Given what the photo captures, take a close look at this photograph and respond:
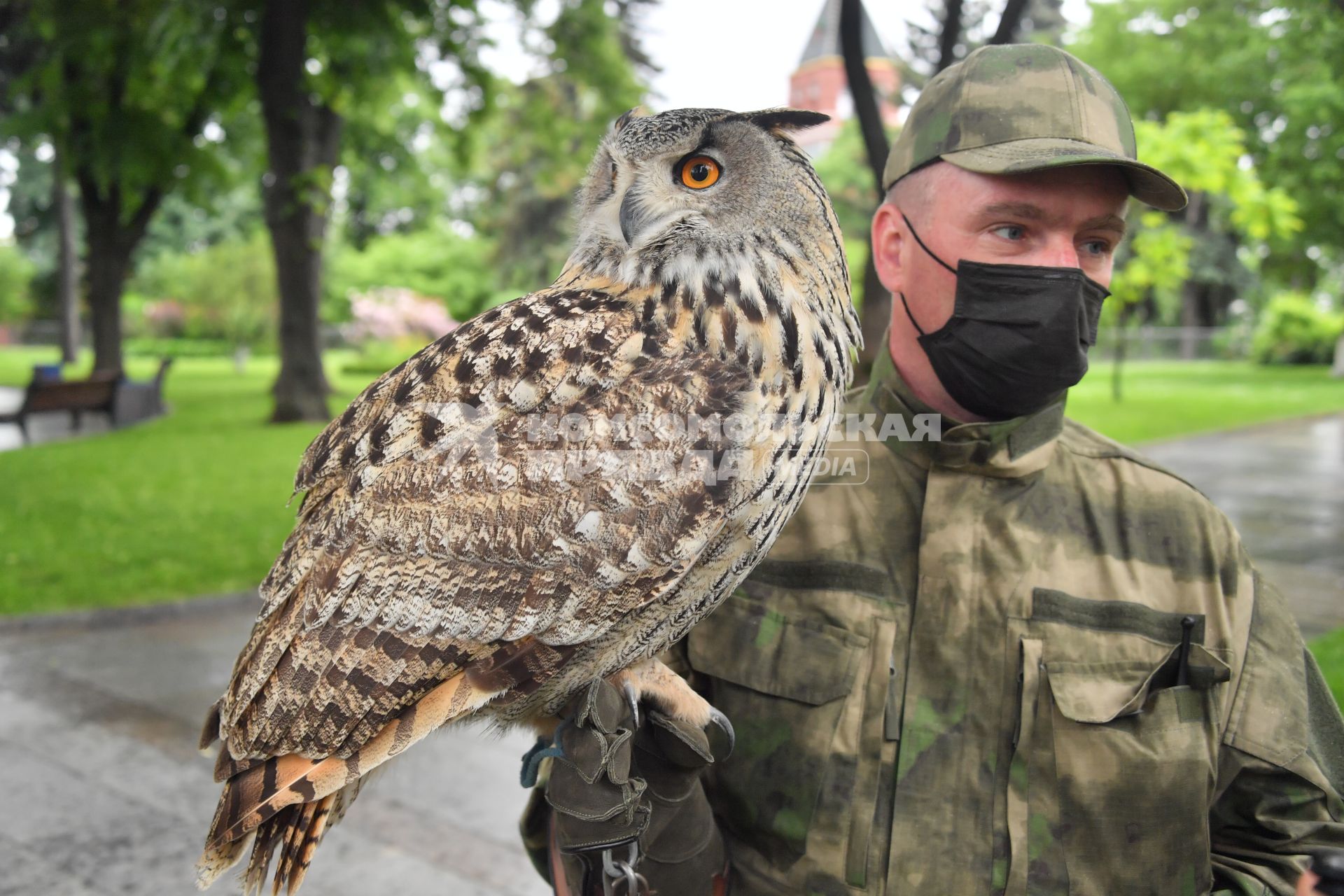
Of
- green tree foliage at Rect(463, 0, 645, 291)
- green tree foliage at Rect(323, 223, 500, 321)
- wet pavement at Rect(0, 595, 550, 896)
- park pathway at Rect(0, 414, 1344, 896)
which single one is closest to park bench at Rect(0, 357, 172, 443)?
green tree foliage at Rect(463, 0, 645, 291)

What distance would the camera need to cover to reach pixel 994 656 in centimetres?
199

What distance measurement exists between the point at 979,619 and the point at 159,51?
1704 cm

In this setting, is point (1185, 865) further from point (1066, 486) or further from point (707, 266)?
point (707, 266)

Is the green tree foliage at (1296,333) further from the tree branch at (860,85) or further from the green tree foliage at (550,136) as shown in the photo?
the tree branch at (860,85)

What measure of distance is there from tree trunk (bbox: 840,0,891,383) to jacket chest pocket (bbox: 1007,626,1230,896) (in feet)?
14.7

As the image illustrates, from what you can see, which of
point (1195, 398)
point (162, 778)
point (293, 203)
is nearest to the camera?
point (162, 778)

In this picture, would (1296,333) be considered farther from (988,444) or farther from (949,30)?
(988,444)

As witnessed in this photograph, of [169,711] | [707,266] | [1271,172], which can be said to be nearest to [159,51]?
[169,711]

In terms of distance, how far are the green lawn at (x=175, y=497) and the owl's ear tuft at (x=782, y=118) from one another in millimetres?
4104

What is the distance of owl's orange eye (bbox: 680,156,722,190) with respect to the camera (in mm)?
1957

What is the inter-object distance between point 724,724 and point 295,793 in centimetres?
82

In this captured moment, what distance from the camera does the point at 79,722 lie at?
536 centimetres

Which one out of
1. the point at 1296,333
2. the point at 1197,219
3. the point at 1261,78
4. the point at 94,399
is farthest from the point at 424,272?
the point at 1261,78

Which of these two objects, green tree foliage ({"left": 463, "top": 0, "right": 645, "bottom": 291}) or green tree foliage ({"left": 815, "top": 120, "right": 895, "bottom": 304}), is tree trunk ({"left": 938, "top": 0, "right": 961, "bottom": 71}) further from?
green tree foliage ({"left": 815, "top": 120, "right": 895, "bottom": 304})
